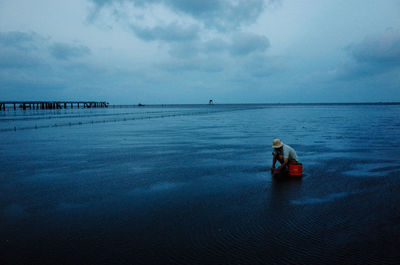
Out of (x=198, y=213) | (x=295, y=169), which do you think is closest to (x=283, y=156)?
(x=295, y=169)

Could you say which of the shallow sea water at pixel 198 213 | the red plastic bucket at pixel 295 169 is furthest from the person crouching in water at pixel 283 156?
the shallow sea water at pixel 198 213

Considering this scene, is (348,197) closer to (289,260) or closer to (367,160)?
(289,260)

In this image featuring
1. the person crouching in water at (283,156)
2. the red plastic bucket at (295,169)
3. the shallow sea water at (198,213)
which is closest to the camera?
the shallow sea water at (198,213)

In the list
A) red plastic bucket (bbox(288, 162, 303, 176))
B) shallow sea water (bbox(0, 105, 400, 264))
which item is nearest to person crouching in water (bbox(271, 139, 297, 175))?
red plastic bucket (bbox(288, 162, 303, 176))

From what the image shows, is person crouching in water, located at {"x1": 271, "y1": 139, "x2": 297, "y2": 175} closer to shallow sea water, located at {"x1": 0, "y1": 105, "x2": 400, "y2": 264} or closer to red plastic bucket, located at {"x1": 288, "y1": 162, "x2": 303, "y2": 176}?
red plastic bucket, located at {"x1": 288, "y1": 162, "x2": 303, "y2": 176}

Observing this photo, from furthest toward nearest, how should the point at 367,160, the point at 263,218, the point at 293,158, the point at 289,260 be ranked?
the point at 367,160, the point at 293,158, the point at 263,218, the point at 289,260

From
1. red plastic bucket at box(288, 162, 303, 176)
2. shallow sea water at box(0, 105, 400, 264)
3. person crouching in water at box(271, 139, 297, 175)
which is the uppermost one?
person crouching in water at box(271, 139, 297, 175)

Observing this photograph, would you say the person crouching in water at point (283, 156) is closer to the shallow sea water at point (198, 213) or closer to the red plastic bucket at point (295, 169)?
the red plastic bucket at point (295, 169)

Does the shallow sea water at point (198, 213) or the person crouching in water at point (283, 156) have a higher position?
the person crouching in water at point (283, 156)

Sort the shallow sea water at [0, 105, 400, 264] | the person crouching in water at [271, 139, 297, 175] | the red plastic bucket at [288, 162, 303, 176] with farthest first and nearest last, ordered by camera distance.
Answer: the person crouching in water at [271, 139, 297, 175]
the red plastic bucket at [288, 162, 303, 176]
the shallow sea water at [0, 105, 400, 264]

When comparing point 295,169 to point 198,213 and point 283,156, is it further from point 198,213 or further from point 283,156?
point 198,213

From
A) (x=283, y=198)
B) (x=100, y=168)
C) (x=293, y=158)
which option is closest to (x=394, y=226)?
(x=283, y=198)

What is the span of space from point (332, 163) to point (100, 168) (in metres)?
8.56

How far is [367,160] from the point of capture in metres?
11.6
